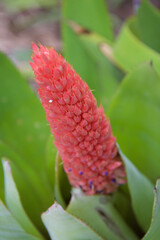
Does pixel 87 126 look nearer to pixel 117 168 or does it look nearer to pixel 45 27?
pixel 117 168

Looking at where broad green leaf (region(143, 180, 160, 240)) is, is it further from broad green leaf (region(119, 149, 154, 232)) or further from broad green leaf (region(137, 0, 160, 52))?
broad green leaf (region(137, 0, 160, 52))

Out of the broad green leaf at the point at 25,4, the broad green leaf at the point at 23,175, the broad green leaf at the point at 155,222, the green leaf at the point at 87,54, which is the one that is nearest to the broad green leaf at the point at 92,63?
the green leaf at the point at 87,54

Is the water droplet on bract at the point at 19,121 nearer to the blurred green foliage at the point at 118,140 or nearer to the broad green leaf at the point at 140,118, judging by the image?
the blurred green foliage at the point at 118,140

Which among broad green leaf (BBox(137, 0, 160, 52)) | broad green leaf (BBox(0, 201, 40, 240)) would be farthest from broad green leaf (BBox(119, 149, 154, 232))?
broad green leaf (BBox(137, 0, 160, 52))

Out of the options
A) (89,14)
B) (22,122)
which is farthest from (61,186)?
Answer: (89,14)

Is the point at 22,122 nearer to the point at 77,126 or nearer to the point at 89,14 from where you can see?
the point at 77,126

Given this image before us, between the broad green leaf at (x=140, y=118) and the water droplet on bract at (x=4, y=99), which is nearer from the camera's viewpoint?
the broad green leaf at (x=140, y=118)

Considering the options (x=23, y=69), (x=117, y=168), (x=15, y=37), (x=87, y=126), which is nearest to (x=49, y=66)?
(x=87, y=126)
